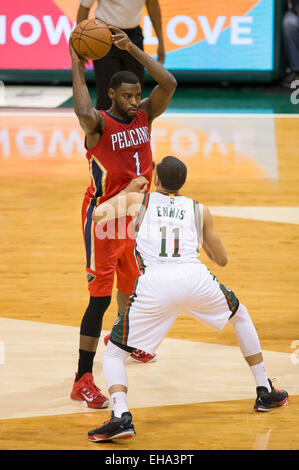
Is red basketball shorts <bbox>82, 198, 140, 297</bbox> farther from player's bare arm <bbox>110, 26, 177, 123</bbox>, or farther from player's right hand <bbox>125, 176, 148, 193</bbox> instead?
player's bare arm <bbox>110, 26, 177, 123</bbox>

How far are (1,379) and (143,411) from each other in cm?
78

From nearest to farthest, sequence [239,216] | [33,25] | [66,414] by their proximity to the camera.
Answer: [66,414] < [239,216] < [33,25]

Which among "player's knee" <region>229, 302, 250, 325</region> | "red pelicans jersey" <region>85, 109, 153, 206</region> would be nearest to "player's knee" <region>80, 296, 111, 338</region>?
"red pelicans jersey" <region>85, 109, 153, 206</region>

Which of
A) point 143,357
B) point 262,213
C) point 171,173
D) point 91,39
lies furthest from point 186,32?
point 171,173

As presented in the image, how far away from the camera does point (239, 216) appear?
6.83 metres

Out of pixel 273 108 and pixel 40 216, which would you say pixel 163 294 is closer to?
pixel 40 216

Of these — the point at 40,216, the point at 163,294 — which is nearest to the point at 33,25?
the point at 40,216

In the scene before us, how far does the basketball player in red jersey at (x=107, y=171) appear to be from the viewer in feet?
13.0

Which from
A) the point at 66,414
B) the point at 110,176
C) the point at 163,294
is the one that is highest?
the point at 110,176

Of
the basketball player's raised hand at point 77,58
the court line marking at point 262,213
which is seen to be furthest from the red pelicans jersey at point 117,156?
A: the court line marking at point 262,213

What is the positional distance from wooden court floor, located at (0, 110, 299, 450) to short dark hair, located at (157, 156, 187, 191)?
1054mm

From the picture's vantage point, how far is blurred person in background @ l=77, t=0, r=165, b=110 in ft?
23.5

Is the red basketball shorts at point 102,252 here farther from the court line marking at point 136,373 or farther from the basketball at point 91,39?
the basketball at point 91,39
